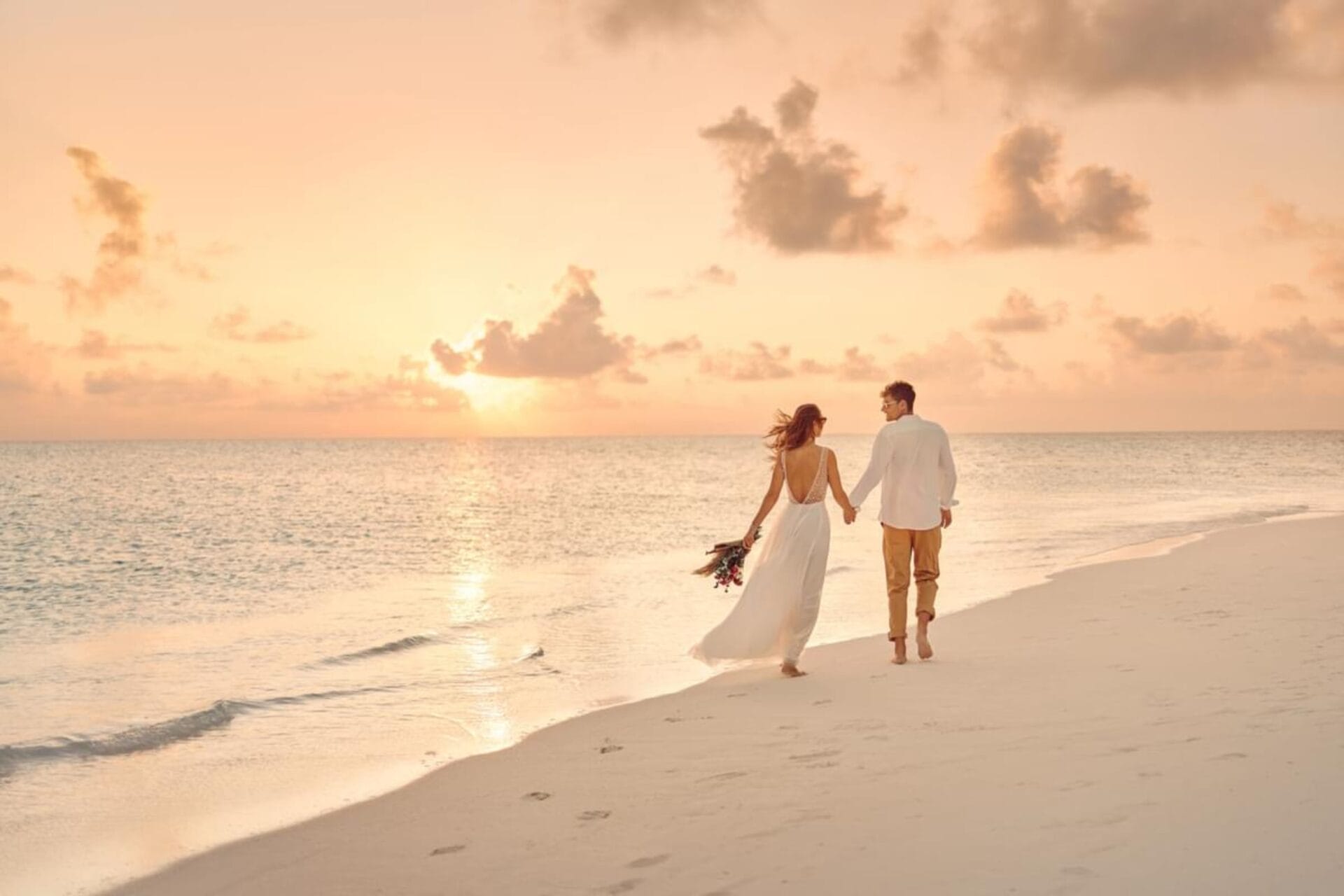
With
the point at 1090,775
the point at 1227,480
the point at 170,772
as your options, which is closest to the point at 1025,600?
the point at 1090,775

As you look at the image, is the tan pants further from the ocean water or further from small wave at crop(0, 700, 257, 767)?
small wave at crop(0, 700, 257, 767)

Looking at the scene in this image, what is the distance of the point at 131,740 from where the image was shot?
938 cm

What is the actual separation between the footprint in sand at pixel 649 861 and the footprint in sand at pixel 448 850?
1.09 m

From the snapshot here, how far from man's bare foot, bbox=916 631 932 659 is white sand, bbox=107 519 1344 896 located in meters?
0.19

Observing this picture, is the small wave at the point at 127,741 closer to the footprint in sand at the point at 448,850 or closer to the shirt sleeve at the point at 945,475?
the footprint in sand at the point at 448,850

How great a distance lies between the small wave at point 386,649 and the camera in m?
13.2

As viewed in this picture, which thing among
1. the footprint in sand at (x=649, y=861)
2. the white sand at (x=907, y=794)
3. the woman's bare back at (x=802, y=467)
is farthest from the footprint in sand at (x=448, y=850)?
the woman's bare back at (x=802, y=467)

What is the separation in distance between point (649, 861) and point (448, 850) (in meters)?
1.24

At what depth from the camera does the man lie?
9.40 m

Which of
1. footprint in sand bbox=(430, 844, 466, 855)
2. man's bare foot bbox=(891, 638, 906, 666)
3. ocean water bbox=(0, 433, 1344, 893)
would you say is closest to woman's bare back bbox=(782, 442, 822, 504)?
man's bare foot bbox=(891, 638, 906, 666)

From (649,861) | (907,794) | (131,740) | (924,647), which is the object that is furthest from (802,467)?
(131,740)

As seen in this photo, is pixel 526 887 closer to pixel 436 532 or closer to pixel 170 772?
pixel 170 772

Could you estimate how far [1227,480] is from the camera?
187 feet

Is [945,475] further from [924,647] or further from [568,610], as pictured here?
[568,610]
